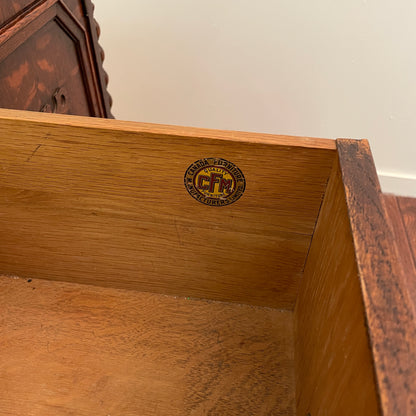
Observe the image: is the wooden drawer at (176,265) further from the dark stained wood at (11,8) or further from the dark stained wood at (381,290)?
the dark stained wood at (11,8)

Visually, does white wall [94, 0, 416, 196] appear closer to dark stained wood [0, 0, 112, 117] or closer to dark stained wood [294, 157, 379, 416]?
dark stained wood [0, 0, 112, 117]

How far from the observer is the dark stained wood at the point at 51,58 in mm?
740

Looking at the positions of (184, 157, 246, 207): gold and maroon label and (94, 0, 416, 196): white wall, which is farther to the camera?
(94, 0, 416, 196): white wall

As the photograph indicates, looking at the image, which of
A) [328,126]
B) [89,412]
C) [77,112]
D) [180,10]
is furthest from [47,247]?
[328,126]

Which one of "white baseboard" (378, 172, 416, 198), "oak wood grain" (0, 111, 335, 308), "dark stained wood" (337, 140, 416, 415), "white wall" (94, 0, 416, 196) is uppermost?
"white wall" (94, 0, 416, 196)

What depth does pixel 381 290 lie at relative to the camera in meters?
0.39

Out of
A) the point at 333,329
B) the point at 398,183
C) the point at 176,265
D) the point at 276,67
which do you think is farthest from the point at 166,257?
the point at 398,183

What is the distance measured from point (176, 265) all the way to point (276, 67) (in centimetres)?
109

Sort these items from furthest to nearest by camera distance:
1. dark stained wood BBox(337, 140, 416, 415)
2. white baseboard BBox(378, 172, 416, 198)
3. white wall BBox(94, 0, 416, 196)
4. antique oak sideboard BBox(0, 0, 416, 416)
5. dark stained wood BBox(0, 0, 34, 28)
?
white baseboard BBox(378, 172, 416, 198) → white wall BBox(94, 0, 416, 196) → dark stained wood BBox(0, 0, 34, 28) → antique oak sideboard BBox(0, 0, 416, 416) → dark stained wood BBox(337, 140, 416, 415)

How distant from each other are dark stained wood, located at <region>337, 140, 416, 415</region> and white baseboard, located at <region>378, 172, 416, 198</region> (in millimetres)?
1379

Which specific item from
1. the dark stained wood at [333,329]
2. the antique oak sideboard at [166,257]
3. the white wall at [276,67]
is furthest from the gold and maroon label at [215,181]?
the white wall at [276,67]

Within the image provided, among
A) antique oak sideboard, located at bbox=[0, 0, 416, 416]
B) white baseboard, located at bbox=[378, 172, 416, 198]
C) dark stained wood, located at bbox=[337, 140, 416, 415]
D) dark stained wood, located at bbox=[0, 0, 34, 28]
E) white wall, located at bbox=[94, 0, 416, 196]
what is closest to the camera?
dark stained wood, located at bbox=[337, 140, 416, 415]

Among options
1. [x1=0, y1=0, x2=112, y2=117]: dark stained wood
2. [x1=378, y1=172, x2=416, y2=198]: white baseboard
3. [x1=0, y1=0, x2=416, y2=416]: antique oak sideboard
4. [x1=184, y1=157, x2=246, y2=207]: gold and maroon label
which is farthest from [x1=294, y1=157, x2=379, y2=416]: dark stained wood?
[x1=378, y1=172, x2=416, y2=198]: white baseboard

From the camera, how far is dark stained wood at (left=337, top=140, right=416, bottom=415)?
→ 32 cm
